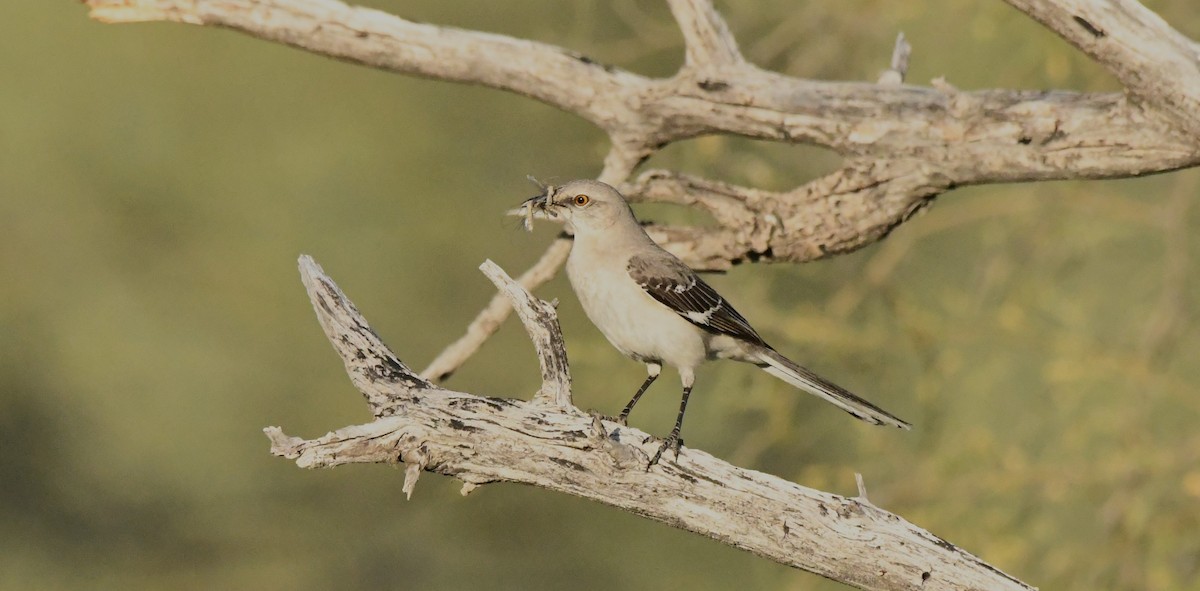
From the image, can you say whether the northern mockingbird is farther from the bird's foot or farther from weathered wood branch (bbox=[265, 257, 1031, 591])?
weathered wood branch (bbox=[265, 257, 1031, 591])

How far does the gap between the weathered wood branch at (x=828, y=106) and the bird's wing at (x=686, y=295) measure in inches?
35.0

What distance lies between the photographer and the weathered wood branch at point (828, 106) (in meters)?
5.54

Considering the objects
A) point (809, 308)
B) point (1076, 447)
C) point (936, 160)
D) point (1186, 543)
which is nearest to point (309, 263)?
point (936, 160)

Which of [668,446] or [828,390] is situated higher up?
[828,390]

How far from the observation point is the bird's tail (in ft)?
18.4

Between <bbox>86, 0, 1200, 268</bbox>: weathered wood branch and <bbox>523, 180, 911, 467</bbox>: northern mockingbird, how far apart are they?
0.81m

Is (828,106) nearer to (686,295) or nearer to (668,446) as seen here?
(686,295)

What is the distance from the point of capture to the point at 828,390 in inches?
229

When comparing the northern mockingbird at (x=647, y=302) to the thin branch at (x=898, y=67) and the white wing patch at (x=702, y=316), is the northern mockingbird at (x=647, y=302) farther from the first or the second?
the thin branch at (x=898, y=67)

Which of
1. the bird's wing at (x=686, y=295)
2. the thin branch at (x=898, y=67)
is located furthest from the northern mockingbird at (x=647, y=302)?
the thin branch at (x=898, y=67)

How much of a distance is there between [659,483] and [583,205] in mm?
1643

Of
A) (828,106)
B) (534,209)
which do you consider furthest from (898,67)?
(534,209)

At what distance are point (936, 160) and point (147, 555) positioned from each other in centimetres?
1482

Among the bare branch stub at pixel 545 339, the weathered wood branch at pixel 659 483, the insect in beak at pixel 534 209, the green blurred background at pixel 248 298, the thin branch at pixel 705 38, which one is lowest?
the weathered wood branch at pixel 659 483
